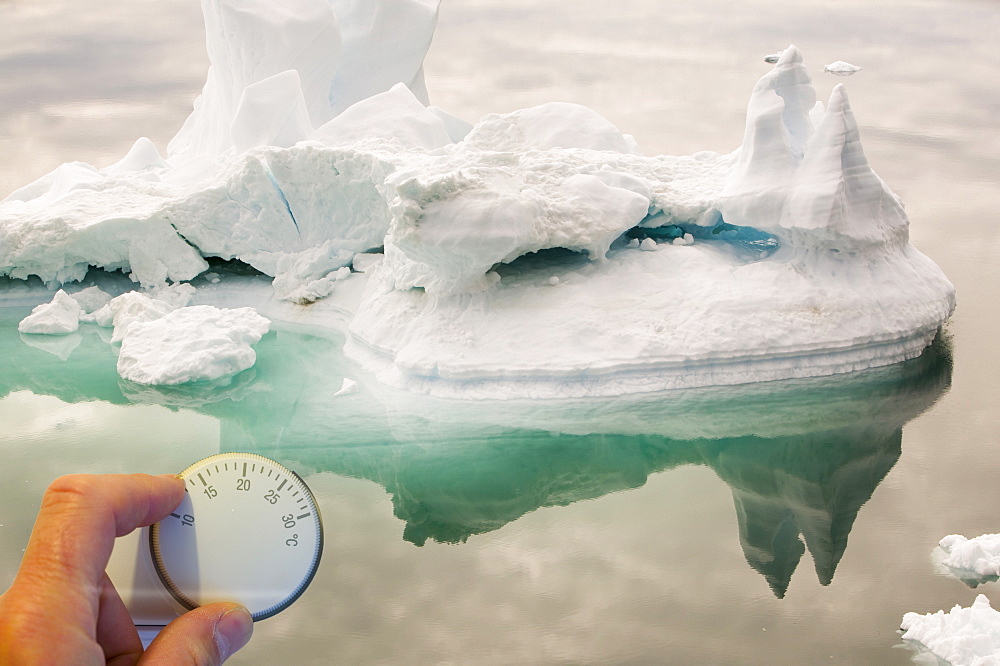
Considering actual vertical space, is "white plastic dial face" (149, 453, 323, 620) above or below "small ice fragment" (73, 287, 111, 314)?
above

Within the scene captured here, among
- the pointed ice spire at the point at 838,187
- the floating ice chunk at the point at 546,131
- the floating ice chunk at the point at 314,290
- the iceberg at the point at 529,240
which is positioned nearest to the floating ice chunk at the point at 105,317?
the iceberg at the point at 529,240

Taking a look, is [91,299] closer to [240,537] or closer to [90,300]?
[90,300]

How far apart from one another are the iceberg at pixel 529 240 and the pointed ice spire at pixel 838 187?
1 centimetres

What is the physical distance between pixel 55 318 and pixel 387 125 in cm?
242

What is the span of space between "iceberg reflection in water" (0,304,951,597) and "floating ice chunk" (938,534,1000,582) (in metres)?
0.37

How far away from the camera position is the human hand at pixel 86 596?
895 millimetres

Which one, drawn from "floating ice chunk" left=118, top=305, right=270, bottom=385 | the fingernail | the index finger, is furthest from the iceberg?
the index finger

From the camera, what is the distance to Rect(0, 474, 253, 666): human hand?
2.94 ft

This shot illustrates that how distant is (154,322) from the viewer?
195 inches

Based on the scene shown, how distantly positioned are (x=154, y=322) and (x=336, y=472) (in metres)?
1.82

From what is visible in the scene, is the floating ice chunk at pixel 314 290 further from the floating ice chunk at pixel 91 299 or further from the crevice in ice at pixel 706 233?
the crevice in ice at pixel 706 233

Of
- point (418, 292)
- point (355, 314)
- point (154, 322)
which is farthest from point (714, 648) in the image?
point (154, 322)

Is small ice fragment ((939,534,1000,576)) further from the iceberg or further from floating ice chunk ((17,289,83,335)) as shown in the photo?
floating ice chunk ((17,289,83,335))

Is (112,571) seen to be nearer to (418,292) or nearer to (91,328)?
(418,292)
